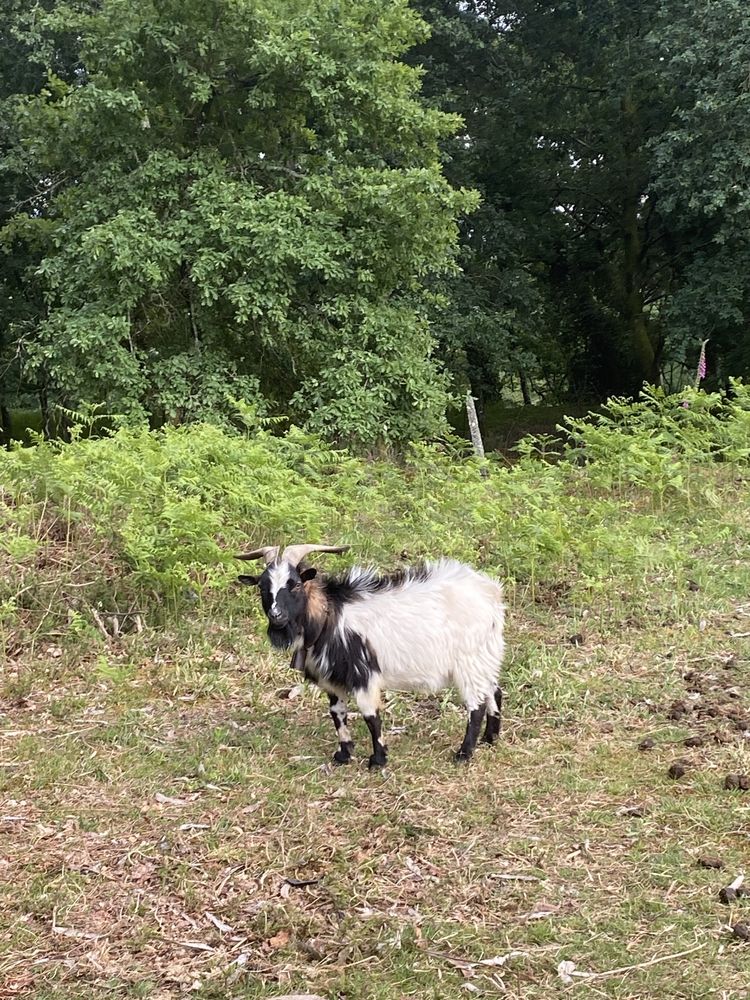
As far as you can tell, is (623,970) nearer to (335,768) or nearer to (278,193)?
(335,768)

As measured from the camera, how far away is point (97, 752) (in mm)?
4715

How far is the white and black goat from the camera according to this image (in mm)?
4297

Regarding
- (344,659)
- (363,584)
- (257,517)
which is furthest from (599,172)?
(344,659)

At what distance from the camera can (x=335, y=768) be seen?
14.7 feet

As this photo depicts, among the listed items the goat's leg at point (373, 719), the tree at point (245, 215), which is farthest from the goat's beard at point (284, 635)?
the tree at point (245, 215)

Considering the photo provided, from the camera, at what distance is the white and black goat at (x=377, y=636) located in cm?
430

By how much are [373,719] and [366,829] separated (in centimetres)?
62

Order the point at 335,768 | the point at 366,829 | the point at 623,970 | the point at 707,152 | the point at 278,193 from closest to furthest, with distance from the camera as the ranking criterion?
the point at 623,970 → the point at 366,829 → the point at 335,768 → the point at 278,193 → the point at 707,152

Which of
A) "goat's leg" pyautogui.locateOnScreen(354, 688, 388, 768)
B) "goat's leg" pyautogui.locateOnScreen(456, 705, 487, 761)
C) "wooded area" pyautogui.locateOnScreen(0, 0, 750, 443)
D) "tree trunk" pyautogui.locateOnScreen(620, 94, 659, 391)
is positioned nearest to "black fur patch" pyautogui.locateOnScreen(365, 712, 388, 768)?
"goat's leg" pyautogui.locateOnScreen(354, 688, 388, 768)

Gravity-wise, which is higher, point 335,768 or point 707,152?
point 707,152

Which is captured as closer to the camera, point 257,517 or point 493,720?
point 493,720

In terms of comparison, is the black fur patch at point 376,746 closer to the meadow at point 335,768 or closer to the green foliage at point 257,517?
the meadow at point 335,768

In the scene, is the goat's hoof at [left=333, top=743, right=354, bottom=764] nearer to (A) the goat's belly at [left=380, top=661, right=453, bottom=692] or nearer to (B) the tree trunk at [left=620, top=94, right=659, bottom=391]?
(A) the goat's belly at [left=380, top=661, right=453, bottom=692]

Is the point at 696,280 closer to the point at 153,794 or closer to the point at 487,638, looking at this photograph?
the point at 487,638
